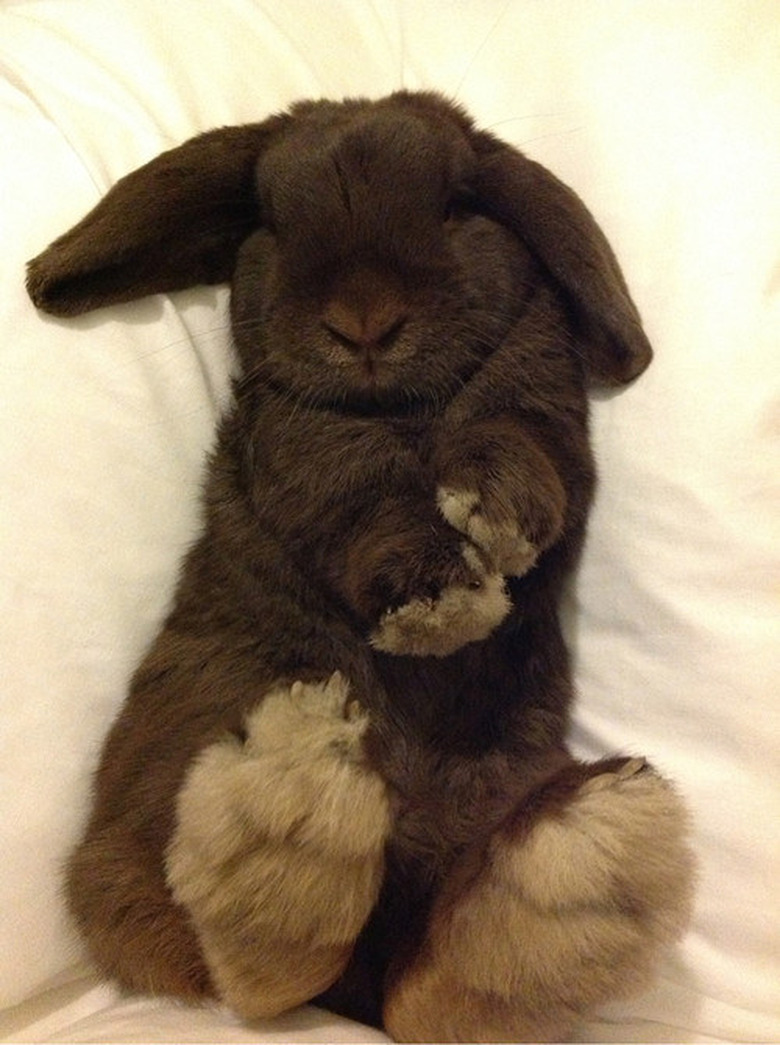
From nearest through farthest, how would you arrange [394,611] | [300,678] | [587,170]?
[394,611], [300,678], [587,170]

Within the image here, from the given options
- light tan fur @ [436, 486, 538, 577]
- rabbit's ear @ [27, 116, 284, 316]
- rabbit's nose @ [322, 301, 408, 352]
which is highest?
rabbit's ear @ [27, 116, 284, 316]

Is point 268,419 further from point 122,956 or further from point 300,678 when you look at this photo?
point 122,956

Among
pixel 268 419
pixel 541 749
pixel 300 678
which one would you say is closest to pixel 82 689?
pixel 300 678

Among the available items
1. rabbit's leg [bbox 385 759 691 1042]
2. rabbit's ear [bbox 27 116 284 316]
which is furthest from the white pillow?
rabbit's leg [bbox 385 759 691 1042]

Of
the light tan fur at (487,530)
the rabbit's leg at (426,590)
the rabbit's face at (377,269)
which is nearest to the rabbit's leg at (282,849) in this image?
the rabbit's leg at (426,590)

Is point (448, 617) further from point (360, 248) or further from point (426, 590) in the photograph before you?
point (360, 248)

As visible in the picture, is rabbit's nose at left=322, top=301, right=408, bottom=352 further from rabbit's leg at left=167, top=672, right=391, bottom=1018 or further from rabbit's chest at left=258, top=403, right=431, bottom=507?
rabbit's leg at left=167, top=672, right=391, bottom=1018
